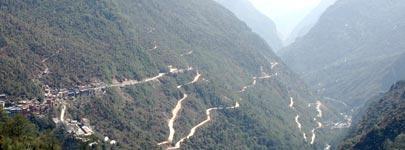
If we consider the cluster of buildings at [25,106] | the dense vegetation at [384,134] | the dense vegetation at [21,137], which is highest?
the dense vegetation at [21,137]

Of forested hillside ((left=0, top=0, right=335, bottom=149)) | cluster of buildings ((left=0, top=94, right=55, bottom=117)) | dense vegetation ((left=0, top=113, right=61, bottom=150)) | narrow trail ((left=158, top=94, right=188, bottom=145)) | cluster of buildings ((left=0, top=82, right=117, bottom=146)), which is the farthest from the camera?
narrow trail ((left=158, top=94, right=188, bottom=145))

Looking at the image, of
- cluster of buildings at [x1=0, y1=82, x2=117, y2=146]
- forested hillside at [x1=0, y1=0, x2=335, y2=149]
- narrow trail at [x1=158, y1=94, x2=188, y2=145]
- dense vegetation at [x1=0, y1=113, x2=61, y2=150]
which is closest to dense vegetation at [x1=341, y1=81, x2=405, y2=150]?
forested hillside at [x1=0, y1=0, x2=335, y2=149]

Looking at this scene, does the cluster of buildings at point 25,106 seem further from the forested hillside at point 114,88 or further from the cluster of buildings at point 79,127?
the cluster of buildings at point 79,127

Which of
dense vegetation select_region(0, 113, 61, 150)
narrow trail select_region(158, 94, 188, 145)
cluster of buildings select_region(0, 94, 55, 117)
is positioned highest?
dense vegetation select_region(0, 113, 61, 150)

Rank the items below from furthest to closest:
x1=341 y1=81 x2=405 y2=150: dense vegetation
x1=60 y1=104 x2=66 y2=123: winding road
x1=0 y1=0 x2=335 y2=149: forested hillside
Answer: x1=0 y1=0 x2=335 y2=149: forested hillside → x1=60 y1=104 x2=66 y2=123: winding road → x1=341 y1=81 x2=405 y2=150: dense vegetation

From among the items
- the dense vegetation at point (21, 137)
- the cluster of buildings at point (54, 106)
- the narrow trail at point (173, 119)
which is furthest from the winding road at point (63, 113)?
the dense vegetation at point (21, 137)

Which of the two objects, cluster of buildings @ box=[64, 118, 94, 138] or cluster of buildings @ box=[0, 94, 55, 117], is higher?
cluster of buildings @ box=[0, 94, 55, 117]

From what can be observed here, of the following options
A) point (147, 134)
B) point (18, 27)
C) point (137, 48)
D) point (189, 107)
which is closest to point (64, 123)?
point (147, 134)

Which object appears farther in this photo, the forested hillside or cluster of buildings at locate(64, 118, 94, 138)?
the forested hillside

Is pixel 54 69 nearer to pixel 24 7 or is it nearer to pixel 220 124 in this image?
pixel 24 7

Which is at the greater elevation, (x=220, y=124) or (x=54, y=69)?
(x=54, y=69)

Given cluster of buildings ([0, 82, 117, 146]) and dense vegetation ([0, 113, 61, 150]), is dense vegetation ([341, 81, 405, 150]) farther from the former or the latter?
dense vegetation ([0, 113, 61, 150])
